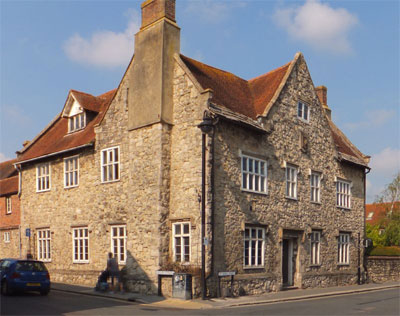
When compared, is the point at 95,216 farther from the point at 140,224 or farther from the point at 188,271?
the point at 188,271

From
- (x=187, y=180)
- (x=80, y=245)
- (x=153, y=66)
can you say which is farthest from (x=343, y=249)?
(x=153, y=66)

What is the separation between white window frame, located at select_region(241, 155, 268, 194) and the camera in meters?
20.2

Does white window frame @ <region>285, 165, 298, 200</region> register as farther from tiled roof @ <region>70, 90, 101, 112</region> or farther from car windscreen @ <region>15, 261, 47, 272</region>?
car windscreen @ <region>15, 261, 47, 272</region>

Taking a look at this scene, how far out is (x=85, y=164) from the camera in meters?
23.6

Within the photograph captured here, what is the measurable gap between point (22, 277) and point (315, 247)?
14.8m

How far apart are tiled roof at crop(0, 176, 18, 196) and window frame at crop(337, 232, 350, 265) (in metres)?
20.5

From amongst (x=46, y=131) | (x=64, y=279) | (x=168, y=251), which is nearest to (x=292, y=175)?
(x=168, y=251)

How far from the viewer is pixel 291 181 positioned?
2308cm

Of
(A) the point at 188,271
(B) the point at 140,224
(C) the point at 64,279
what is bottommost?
(C) the point at 64,279

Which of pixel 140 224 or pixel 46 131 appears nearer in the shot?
pixel 140 224

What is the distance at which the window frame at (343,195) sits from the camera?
27.1 meters

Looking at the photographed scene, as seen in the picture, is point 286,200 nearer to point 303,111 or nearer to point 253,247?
point 253,247

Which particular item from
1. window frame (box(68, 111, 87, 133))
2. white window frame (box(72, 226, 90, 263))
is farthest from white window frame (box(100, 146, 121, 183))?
window frame (box(68, 111, 87, 133))

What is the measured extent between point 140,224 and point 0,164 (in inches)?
999
